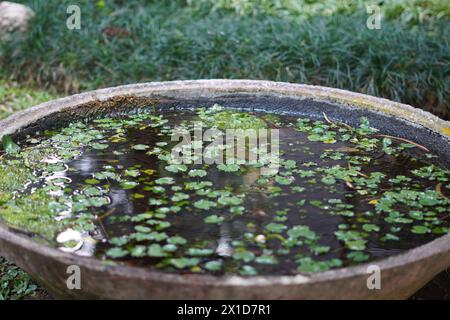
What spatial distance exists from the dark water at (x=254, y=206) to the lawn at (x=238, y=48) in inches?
71.0

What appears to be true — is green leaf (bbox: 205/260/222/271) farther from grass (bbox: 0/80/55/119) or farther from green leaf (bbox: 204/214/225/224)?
grass (bbox: 0/80/55/119)

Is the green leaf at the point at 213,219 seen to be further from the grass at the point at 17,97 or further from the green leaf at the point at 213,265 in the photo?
the grass at the point at 17,97

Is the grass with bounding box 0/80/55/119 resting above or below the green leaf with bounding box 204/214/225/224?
below

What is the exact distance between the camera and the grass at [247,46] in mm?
4699

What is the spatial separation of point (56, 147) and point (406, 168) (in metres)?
1.67

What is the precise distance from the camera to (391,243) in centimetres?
220

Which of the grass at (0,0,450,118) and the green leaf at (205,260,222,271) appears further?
the grass at (0,0,450,118)

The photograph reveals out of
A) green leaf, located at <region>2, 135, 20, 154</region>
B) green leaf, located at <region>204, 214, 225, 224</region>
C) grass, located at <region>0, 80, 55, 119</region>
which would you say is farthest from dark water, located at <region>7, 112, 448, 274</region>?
grass, located at <region>0, 80, 55, 119</region>

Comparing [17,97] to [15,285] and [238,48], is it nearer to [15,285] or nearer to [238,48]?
[238,48]

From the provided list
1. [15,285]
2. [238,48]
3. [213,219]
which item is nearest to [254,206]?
[213,219]

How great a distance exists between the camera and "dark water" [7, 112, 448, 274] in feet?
6.93

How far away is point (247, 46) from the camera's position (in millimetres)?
5047

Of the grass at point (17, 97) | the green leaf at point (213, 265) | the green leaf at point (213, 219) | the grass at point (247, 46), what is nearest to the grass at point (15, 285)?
the green leaf at point (213, 219)

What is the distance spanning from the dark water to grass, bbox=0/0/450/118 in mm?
1800
